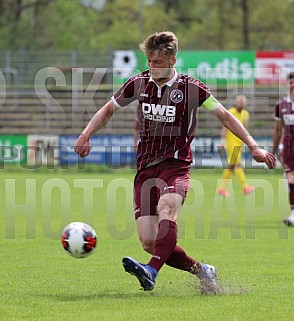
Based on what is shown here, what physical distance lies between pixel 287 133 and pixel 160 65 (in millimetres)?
6845

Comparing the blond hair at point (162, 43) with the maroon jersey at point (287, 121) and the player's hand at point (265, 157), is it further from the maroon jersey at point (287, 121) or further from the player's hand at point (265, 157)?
the maroon jersey at point (287, 121)

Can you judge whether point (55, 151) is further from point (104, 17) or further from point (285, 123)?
point (104, 17)

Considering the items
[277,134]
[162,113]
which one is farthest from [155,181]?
[277,134]

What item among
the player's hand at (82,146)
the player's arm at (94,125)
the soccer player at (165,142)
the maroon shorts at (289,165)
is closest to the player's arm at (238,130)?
the soccer player at (165,142)

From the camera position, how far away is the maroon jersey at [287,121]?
1382cm

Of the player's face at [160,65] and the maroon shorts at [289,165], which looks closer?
the player's face at [160,65]

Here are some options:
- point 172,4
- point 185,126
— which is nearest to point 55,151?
point 185,126

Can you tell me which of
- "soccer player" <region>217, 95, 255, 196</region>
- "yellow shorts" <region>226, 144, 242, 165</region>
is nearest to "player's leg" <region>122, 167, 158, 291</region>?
"soccer player" <region>217, 95, 255, 196</region>

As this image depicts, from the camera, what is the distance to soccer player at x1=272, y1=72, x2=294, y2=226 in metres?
13.8

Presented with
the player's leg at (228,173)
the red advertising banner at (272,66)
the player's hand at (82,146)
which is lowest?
the player's leg at (228,173)

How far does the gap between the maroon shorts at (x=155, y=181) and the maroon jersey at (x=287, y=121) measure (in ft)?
20.6

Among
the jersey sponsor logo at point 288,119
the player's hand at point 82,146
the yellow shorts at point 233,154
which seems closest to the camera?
the player's hand at point 82,146

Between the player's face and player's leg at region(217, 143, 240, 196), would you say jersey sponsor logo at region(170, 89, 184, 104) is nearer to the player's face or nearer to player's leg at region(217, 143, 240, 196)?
the player's face

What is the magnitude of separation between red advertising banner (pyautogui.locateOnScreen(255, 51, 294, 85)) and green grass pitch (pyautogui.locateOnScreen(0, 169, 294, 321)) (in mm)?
11678
